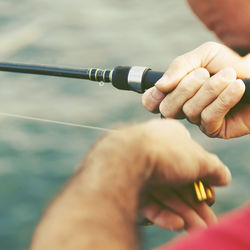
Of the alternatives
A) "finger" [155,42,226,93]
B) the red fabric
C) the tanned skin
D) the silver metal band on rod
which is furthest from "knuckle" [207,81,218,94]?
the red fabric

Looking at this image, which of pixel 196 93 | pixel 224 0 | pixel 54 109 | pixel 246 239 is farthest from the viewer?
pixel 54 109

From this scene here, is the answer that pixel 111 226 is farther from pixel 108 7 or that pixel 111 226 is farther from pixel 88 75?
pixel 108 7

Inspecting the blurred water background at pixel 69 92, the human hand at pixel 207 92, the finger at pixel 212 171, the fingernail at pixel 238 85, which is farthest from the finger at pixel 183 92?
the blurred water background at pixel 69 92

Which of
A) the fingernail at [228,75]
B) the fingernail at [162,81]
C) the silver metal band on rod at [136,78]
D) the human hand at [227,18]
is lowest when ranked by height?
the silver metal band on rod at [136,78]

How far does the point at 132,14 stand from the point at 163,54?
806 mm

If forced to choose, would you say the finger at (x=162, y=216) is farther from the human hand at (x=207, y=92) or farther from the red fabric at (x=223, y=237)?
the human hand at (x=207, y=92)

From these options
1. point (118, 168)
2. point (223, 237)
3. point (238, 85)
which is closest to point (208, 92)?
point (238, 85)

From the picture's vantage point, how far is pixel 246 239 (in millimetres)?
1017

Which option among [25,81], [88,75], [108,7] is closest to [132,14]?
[108,7]

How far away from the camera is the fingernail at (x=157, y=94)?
6.53 ft

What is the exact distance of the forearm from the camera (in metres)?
1.18

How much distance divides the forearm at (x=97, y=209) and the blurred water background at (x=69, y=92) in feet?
4.25

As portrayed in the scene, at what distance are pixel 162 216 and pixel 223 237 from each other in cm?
37

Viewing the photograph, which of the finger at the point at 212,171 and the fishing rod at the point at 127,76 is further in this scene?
the fishing rod at the point at 127,76
